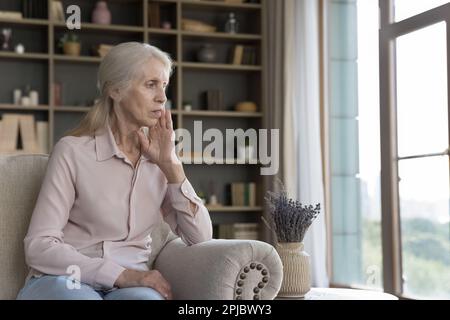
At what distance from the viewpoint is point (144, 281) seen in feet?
6.85

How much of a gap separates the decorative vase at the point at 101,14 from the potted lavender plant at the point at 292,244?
340 centimetres

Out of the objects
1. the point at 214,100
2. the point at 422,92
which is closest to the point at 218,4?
the point at 214,100

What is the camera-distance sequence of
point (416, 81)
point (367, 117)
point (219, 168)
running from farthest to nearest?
point (219, 168)
point (367, 117)
point (416, 81)

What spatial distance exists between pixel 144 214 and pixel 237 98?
3.97 m

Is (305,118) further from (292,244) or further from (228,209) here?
(292,244)

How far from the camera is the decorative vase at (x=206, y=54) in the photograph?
5.85 m

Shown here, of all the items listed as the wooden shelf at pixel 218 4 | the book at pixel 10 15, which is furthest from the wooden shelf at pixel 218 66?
the book at pixel 10 15

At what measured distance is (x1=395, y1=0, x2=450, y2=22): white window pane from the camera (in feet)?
14.6

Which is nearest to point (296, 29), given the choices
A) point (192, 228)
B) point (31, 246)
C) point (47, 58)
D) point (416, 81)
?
point (416, 81)

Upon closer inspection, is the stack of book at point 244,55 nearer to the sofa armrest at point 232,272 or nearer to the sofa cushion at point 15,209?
the sofa cushion at point 15,209

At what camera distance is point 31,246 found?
2.07 m

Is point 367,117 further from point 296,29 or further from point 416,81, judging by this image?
point 296,29

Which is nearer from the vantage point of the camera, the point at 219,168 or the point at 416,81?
the point at 416,81

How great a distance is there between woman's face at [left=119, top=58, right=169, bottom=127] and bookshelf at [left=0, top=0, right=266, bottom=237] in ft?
10.6
